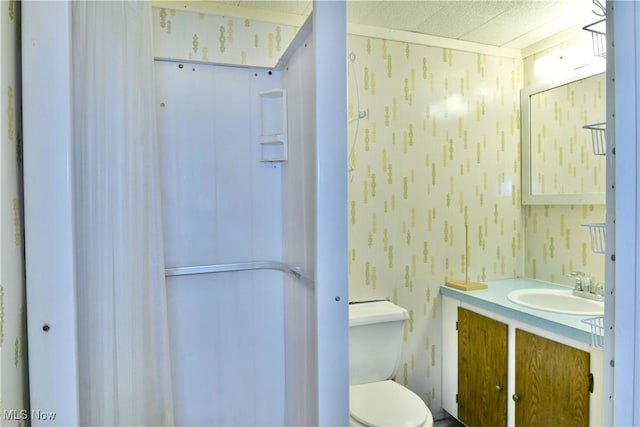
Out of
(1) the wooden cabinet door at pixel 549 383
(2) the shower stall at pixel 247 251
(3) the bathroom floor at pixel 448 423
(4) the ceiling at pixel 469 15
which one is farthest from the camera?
(3) the bathroom floor at pixel 448 423

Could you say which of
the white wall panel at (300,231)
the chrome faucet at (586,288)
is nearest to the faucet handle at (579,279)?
the chrome faucet at (586,288)

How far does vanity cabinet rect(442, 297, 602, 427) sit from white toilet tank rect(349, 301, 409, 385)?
1.46 ft

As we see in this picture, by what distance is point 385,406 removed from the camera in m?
1.74

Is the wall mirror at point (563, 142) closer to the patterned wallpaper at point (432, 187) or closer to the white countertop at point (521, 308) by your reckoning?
the patterned wallpaper at point (432, 187)

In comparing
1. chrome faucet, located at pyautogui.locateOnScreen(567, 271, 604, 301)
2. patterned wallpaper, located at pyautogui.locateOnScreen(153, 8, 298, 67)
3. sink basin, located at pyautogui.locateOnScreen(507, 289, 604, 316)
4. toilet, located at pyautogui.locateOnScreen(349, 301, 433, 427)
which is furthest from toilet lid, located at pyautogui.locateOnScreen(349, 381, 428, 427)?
patterned wallpaper, located at pyautogui.locateOnScreen(153, 8, 298, 67)

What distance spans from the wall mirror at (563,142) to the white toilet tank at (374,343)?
3.97 ft

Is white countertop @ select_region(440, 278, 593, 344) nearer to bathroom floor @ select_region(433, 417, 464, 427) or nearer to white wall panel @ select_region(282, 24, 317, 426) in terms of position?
bathroom floor @ select_region(433, 417, 464, 427)

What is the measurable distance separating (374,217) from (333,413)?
122 centimetres

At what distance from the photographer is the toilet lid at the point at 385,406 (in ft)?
5.30

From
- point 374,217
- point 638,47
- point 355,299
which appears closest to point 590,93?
point 374,217

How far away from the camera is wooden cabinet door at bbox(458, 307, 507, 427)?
1.98m

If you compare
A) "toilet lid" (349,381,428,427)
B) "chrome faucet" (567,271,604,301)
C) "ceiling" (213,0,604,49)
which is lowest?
"toilet lid" (349,381,428,427)

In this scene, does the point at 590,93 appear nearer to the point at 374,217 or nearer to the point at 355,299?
the point at 374,217

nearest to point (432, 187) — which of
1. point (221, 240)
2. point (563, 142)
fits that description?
point (563, 142)
